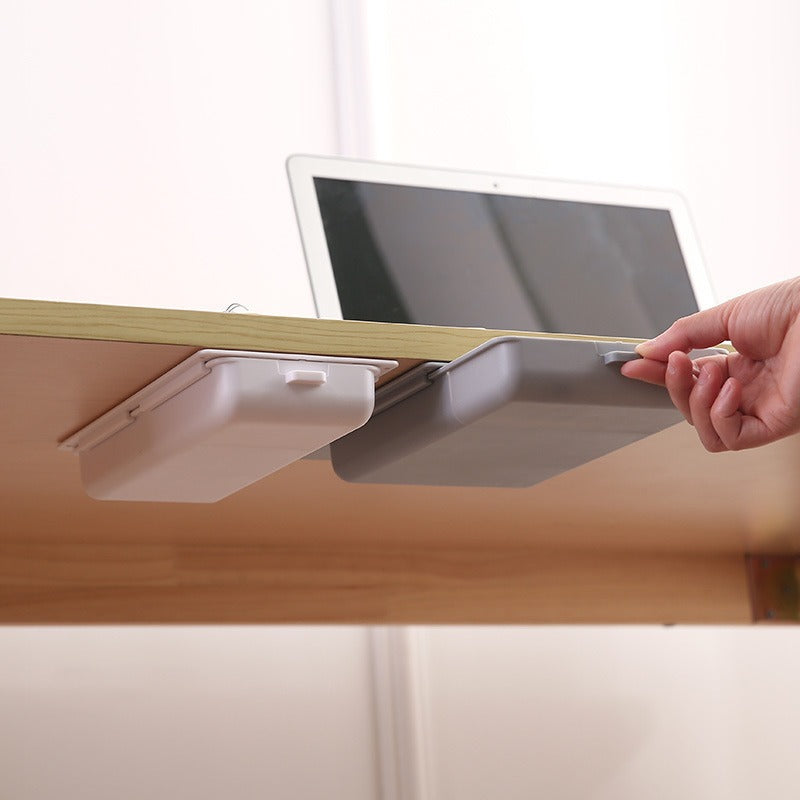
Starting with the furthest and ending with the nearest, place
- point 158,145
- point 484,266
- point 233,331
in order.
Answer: point 158,145
point 484,266
point 233,331

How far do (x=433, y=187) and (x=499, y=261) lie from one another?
10 centimetres

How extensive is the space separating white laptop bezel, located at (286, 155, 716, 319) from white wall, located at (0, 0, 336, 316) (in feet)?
1.53

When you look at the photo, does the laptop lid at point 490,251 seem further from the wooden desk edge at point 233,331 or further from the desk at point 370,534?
the wooden desk edge at point 233,331

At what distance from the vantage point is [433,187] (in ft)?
4.17

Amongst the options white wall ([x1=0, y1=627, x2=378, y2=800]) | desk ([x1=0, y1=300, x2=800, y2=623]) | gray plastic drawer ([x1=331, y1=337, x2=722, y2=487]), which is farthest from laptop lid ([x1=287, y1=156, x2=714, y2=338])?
white wall ([x1=0, y1=627, x2=378, y2=800])

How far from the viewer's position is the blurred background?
1562 mm

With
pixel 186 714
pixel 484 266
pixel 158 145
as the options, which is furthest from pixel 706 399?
pixel 158 145

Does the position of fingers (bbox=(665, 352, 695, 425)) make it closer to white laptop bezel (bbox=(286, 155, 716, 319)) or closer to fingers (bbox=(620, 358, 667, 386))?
fingers (bbox=(620, 358, 667, 386))

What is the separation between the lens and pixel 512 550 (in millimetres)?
1431

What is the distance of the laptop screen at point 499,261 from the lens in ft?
3.89

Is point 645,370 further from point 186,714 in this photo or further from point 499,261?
point 186,714

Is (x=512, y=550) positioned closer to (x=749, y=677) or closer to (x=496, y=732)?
(x=496, y=732)

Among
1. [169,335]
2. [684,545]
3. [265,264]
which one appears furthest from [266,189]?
[169,335]

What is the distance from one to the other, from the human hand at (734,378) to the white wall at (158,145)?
0.98m
